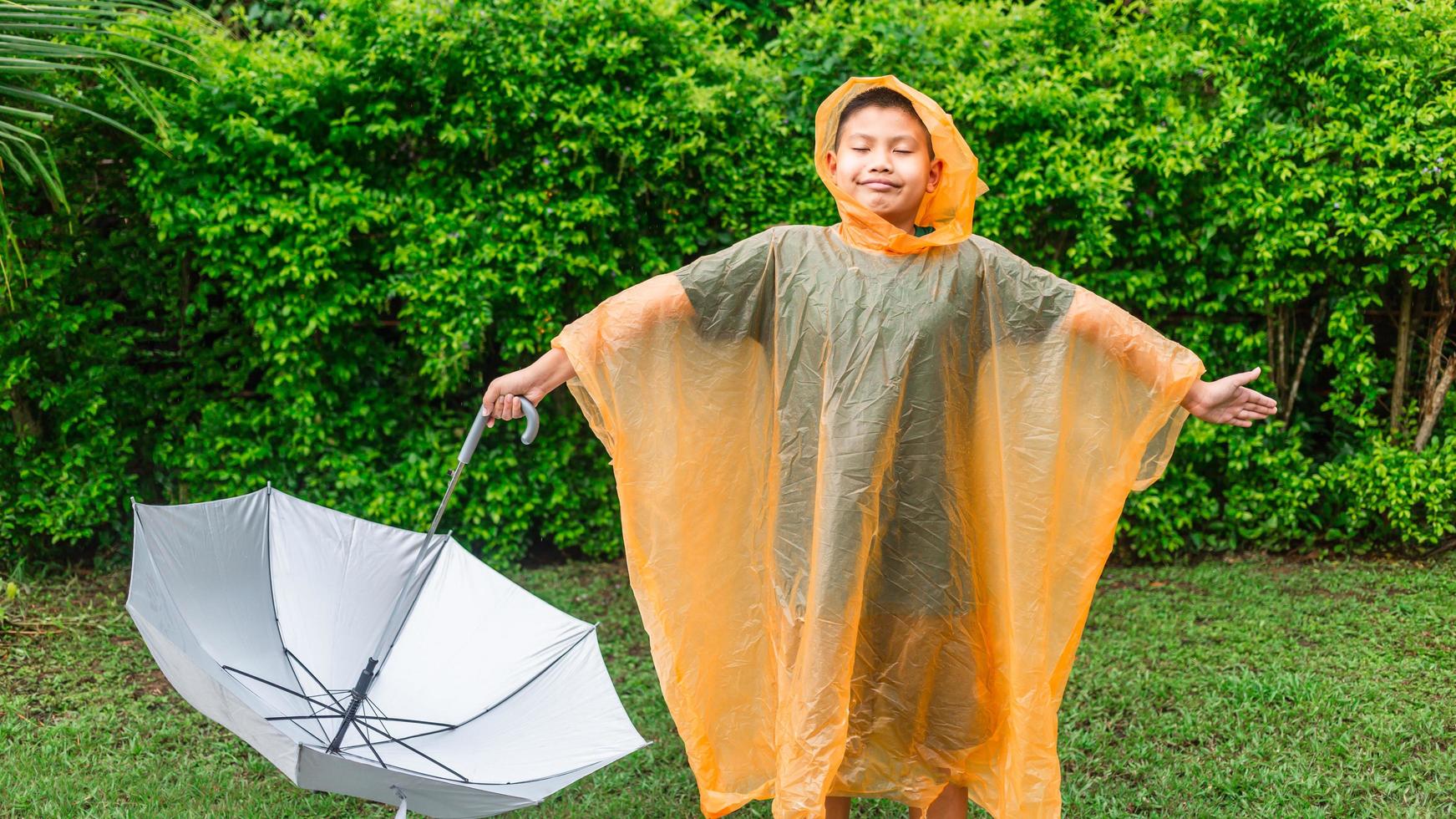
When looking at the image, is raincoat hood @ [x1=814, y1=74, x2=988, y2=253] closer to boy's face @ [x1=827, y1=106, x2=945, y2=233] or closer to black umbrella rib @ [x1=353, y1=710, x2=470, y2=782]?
boy's face @ [x1=827, y1=106, x2=945, y2=233]

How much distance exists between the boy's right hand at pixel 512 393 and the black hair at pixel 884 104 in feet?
2.86

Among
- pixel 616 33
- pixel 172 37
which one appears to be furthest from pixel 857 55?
pixel 172 37

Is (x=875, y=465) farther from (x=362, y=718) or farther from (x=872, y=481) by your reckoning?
(x=362, y=718)

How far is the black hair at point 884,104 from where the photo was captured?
259cm

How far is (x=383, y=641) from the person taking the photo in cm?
291

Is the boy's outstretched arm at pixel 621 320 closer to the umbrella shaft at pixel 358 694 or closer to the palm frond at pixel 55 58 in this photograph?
the umbrella shaft at pixel 358 694

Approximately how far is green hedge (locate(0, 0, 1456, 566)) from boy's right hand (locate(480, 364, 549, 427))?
7.47ft

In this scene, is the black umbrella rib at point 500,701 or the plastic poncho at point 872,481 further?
the black umbrella rib at point 500,701

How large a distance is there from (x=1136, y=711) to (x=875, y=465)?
1.97 metres

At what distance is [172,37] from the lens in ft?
15.3

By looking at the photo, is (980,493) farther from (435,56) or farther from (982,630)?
(435,56)

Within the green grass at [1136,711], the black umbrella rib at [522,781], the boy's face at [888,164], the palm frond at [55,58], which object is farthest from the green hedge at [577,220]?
the black umbrella rib at [522,781]

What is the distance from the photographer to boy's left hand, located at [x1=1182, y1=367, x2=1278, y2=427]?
2566mm

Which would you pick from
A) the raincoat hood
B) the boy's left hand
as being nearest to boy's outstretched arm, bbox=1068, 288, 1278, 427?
the boy's left hand
